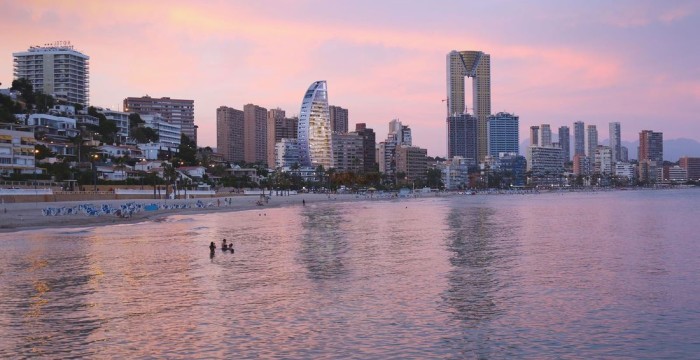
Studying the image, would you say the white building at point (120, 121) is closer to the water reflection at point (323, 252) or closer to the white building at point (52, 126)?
the white building at point (52, 126)

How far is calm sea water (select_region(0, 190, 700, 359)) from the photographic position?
18031 millimetres

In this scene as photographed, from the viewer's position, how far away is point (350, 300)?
79.6ft

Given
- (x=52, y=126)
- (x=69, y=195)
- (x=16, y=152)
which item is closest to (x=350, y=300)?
(x=69, y=195)

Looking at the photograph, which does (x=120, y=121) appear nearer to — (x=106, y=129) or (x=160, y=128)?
(x=106, y=129)

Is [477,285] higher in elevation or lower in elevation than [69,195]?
lower

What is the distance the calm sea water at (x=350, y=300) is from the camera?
59.2 ft

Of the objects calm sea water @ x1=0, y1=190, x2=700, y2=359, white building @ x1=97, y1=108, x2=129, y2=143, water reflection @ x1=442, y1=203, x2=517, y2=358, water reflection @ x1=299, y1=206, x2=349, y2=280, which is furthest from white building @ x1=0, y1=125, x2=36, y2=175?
water reflection @ x1=442, y1=203, x2=517, y2=358

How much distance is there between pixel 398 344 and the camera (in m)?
18.1

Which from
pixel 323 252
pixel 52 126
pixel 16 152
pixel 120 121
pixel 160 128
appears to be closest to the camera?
pixel 323 252

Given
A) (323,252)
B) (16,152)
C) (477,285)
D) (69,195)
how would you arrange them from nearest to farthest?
(477,285), (323,252), (69,195), (16,152)

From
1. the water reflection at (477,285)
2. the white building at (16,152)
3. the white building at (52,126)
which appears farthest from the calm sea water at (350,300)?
the white building at (52,126)

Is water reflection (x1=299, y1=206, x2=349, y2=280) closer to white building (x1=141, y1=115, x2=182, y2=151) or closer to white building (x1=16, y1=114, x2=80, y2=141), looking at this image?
→ white building (x1=16, y1=114, x2=80, y2=141)

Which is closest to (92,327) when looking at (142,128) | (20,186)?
(20,186)

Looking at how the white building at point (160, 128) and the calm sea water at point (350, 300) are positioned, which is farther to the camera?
the white building at point (160, 128)
